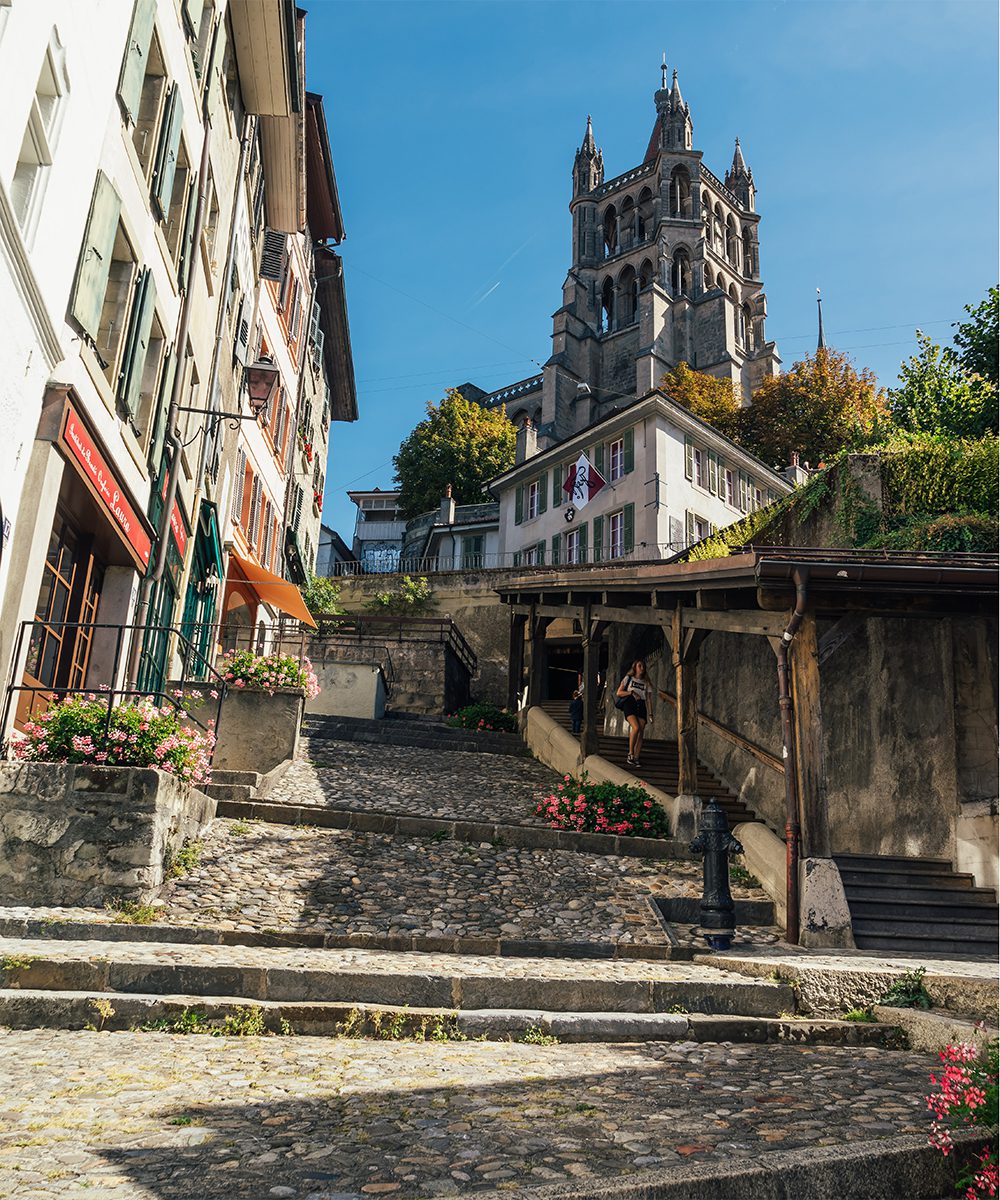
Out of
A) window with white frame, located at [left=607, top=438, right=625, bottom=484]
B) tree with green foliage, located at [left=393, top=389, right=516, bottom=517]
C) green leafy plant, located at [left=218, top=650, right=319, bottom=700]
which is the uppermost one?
tree with green foliage, located at [left=393, top=389, right=516, bottom=517]

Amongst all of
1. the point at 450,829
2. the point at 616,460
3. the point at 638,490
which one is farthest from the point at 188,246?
the point at 616,460

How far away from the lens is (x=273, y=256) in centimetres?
2078

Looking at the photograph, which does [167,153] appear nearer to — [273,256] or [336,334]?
[273,256]

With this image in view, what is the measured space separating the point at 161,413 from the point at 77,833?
678 cm

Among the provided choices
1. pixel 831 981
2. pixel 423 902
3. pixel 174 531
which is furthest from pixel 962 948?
pixel 174 531

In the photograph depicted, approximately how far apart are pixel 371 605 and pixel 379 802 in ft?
65.3

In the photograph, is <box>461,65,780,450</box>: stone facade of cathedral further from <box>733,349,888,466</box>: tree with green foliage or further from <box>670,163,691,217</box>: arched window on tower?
<box>733,349,888,466</box>: tree with green foliage

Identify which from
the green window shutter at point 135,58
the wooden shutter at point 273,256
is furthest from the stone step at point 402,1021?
the wooden shutter at point 273,256

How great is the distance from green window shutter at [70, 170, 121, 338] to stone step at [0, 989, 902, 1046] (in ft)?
20.3

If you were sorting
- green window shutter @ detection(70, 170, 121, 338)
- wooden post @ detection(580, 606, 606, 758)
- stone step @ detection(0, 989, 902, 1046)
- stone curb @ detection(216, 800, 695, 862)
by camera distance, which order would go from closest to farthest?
stone step @ detection(0, 989, 902, 1046) < green window shutter @ detection(70, 170, 121, 338) < stone curb @ detection(216, 800, 695, 862) < wooden post @ detection(580, 606, 606, 758)

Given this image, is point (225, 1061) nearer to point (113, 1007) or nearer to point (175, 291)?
point (113, 1007)

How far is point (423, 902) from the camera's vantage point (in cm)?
870

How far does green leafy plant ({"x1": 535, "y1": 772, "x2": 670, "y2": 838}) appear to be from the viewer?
39.0ft

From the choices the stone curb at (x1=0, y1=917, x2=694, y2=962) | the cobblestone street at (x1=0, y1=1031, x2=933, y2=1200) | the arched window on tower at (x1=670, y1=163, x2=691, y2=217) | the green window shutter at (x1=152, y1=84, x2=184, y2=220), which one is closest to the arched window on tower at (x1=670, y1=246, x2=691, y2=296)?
the arched window on tower at (x1=670, y1=163, x2=691, y2=217)
